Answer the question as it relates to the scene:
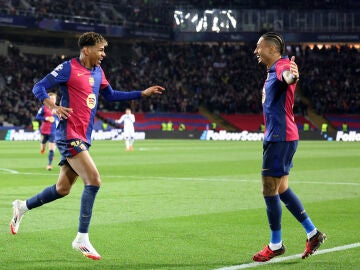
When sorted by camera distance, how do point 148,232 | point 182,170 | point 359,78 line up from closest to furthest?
point 148,232
point 182,170
point 359,78

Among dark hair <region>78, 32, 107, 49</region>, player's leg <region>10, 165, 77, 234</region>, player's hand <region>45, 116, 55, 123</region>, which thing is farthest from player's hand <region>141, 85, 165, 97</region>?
player's hand <region>45, 116, 55, 123</region>

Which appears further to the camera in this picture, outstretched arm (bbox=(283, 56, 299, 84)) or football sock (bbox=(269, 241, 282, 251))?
football sock (bbox=(269, 241, 282, 251))

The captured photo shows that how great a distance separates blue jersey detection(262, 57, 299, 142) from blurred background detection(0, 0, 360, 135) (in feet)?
151

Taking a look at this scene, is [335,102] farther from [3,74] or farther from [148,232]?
[148,232]

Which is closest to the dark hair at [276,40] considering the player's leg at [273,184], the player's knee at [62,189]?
the player's leg at [273,184]

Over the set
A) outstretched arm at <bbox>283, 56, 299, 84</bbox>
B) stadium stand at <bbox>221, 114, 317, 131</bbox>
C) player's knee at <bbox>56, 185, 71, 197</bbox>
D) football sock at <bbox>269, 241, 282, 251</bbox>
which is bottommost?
stadium stand at <bbox>221, 114, 317, 131</bbox>

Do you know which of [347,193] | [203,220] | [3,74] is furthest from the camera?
[3,74]

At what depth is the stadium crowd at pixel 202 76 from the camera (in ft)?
208

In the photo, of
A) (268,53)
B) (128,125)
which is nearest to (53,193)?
(268,53)

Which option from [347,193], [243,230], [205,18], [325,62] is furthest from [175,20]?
[243,230]

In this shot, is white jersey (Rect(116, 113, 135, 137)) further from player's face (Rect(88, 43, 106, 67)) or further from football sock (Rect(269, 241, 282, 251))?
football sock (Rect(269, 241, 282, 251))

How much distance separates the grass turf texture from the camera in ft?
28.5

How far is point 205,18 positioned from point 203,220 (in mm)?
65847

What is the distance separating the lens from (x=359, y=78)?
68312 mm
